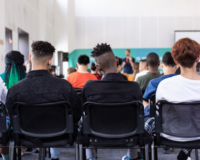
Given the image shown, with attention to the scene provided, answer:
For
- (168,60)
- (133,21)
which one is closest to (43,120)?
(168,60)

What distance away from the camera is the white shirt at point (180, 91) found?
1577 mm

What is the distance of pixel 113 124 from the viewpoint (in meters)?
1.59

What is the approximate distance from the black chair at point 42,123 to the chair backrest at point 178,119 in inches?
24.4

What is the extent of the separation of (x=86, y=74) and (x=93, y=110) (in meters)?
1.90

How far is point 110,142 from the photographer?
64.3 inches

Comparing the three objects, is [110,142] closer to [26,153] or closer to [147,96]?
[147,96]

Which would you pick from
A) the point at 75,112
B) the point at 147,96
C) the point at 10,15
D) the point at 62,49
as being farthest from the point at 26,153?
the point at 62,49

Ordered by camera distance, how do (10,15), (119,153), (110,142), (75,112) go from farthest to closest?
(10,15) < (119,153) < (75,112) < (110,142)

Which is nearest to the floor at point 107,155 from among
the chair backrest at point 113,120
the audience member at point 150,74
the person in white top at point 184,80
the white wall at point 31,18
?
the audience member at point 150,74

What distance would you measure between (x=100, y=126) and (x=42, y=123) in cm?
40

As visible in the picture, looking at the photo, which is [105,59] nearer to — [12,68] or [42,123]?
[42,123]

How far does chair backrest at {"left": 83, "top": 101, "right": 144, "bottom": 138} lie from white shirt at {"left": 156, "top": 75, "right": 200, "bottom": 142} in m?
0.21

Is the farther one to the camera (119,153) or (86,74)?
(86,74)

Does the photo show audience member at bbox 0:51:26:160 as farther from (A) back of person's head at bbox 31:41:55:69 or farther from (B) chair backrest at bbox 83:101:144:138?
(B) chair backrest at bbox 83:101:144:138
